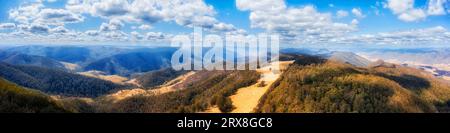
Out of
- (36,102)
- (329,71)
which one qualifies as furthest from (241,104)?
(36,102)

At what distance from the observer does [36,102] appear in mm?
86625
